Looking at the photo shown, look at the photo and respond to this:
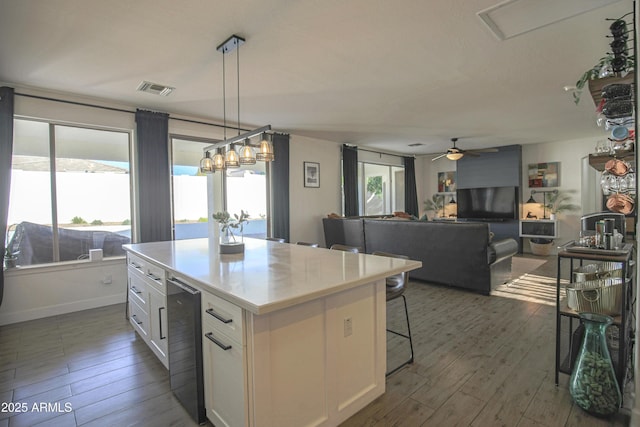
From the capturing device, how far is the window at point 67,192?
3.67 meters

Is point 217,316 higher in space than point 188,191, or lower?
lower

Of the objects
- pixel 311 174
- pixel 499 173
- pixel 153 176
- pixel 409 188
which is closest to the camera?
pixel 153 176

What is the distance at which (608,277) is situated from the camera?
1979 mm

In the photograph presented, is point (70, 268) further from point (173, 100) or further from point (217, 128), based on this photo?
point (217, 128)

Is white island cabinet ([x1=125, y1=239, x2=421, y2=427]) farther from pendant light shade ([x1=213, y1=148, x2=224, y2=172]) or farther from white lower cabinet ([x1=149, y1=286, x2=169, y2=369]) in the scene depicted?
pendant light shade ([x1=213, y1=148, x2=224, y2=172])

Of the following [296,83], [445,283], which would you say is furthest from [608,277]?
[296,83]

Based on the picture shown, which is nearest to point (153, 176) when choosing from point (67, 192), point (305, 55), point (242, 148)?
point (67, 192)

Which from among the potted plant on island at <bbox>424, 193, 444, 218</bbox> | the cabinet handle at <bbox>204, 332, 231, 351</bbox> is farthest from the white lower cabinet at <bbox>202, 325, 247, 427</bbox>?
the potted plant on island at <bbox>424, 193, 444, 218</bbox>

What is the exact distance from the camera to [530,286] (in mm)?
4535

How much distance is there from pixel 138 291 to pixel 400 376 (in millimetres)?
2375

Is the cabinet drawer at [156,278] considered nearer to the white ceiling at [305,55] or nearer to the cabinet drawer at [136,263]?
the cabinet drawer at [136,263]

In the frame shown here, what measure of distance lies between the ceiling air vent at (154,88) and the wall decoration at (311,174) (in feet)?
10.4

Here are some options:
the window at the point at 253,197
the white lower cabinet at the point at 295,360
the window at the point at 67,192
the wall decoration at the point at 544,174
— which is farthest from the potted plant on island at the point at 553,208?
the window at the point at 67,192

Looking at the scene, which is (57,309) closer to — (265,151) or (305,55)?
(265,151)
